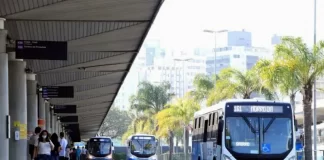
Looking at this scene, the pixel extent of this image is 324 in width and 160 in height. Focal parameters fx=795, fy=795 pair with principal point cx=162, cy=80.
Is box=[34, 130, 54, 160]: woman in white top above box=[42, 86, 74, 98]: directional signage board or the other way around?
the other way around

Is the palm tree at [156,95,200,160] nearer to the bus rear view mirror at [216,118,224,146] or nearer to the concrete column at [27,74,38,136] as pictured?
the concrete column at [27,74,38,136]

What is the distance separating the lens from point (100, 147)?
185 ft

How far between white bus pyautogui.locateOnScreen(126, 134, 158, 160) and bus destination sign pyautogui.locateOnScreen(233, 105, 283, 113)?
92.9 feet

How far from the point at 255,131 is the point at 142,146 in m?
29.1

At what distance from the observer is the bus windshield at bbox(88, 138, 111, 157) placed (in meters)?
56.3

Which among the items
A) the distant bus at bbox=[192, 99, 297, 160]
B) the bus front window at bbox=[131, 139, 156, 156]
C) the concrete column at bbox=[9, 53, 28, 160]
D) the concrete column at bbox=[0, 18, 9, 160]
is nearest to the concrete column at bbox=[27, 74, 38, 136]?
the concrete column at bbox=[9, 53, 28, 160]

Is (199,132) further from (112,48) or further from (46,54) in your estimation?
(46,54)

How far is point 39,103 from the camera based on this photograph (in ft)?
150

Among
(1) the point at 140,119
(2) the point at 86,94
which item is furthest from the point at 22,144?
(1) the point at 140,119

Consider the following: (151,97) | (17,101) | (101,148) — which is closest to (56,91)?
(17,101)

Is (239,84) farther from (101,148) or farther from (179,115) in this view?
(179,115)

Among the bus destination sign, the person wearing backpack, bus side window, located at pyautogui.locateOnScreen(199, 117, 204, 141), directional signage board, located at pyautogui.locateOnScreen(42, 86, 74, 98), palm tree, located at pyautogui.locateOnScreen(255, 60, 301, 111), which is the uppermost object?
palm tree, located at pyautogui.locateOnScreen(255, 60, 301, 111)

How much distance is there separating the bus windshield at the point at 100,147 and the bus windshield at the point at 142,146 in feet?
11.3

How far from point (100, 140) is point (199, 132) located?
26392mm
